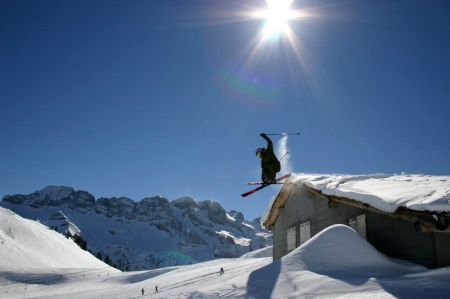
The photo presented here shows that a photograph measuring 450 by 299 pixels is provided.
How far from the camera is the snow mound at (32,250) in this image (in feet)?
167

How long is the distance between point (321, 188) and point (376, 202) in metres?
3.86

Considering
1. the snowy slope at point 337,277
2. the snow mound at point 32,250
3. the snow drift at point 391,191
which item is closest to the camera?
the snowy slope at point 337,277

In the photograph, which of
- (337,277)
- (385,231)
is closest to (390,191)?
(385,231)

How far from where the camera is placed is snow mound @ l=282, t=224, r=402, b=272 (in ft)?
32.5

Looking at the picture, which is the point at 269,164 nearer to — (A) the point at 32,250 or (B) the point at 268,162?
(B) the point at 268,162

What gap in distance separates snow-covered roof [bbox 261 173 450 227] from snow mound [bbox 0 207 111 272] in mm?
43909

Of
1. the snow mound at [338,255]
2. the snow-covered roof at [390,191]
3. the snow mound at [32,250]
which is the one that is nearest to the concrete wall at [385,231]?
the snow mound at [338,255]

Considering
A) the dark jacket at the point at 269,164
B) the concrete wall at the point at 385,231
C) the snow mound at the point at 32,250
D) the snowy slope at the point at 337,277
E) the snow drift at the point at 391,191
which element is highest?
the dark jacket at the point at 269,164

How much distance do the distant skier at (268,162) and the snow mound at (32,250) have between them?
132 ft

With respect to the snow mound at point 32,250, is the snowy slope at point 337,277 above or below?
above

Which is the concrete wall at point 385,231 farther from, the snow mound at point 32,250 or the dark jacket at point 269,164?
the snow mound at point 32,250

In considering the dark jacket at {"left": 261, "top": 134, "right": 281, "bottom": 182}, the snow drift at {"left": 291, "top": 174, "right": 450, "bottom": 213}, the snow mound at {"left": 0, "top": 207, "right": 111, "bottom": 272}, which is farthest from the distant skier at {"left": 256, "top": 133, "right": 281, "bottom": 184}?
the snow mound at {"left": 0, "top": 207, "right": 111, "bottom": 272}

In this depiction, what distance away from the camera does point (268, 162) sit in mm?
16250

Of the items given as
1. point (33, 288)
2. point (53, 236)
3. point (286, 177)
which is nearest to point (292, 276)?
point (286, 177)
